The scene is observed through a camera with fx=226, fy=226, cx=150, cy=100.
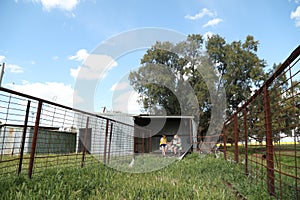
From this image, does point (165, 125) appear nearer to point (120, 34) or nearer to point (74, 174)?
point (120, 34)

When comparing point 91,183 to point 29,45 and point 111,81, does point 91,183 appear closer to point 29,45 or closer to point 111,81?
point 111,81

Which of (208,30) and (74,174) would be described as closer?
(74,174)

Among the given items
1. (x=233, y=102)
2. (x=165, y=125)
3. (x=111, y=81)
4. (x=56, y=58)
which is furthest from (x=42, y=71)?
(x=233, y=102)

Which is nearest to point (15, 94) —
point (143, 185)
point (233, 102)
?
point (143, 185)

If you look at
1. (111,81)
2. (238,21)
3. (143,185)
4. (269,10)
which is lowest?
(143,185)

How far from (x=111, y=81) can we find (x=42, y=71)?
4.96 metres

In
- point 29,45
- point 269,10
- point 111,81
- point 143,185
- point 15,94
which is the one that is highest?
point 269,10

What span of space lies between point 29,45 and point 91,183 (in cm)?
997

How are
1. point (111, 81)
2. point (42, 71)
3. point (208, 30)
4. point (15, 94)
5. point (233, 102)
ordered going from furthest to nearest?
point (208, 30), point (233, 102), point (42, 71), point (111, 81), point (15, 94)

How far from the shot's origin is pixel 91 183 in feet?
10.5

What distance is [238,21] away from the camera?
47.0 feet

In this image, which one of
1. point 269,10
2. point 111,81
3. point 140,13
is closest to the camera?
point 111,81

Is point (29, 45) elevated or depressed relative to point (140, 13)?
depressed

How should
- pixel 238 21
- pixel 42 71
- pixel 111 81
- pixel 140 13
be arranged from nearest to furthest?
1. pixel 111 81
2. pixel 140 13
3. pixel 42 71
4. pixel 238 21
